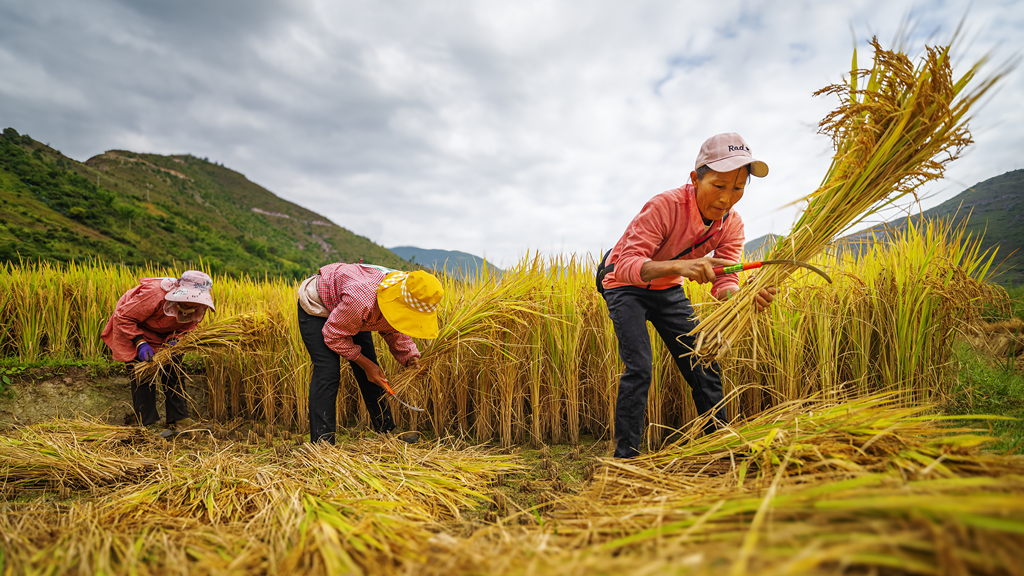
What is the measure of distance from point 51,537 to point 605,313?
2.66 m

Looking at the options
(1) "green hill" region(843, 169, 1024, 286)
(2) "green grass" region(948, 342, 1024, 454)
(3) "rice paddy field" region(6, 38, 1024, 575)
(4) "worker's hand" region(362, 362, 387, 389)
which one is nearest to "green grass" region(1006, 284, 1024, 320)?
(1) "green hill" region(843, 169, 1024, 286)

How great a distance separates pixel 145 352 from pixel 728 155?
4.15 m

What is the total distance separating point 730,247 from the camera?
224cm

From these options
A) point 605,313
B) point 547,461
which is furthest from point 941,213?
point 547,461

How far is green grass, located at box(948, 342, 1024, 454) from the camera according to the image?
2.40m

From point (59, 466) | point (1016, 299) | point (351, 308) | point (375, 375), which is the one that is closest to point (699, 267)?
point (351, 308)

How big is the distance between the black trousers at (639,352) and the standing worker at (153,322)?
10.5 ft

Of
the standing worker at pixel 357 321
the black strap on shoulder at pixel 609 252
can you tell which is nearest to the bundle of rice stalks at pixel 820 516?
the black strap on shoulder at pixel 609 252

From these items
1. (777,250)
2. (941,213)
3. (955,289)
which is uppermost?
(941,213)

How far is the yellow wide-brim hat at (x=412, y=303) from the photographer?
7.98 ft

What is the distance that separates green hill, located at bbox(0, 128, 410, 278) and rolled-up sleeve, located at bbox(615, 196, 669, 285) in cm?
387

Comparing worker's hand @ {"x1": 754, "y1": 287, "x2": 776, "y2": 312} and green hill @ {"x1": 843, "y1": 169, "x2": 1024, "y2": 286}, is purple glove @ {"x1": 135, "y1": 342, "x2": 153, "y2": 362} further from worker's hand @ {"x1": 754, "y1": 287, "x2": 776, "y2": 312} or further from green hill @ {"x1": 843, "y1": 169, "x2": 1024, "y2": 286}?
green hill @ {"x1": 843, "y1": 169, "x2": 1024, "y2": 286}

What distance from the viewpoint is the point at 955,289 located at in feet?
7.98

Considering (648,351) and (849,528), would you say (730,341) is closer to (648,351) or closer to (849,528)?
(648,351)
